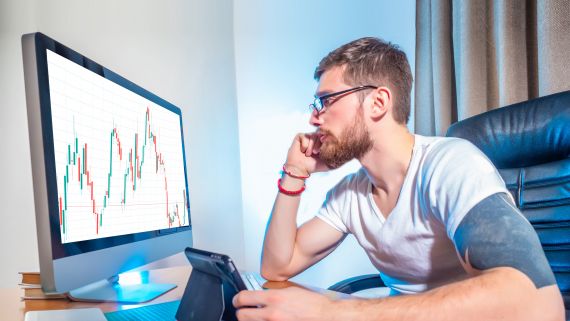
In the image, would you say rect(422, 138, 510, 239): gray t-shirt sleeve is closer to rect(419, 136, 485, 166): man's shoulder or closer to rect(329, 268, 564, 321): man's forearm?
rect(419, 136, 485, 166): man's shoulder

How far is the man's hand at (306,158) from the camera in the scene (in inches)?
49.0

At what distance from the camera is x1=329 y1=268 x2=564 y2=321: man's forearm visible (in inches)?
23.4

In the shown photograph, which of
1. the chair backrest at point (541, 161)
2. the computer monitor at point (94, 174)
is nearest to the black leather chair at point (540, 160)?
the chair backrest at point (541, 161)

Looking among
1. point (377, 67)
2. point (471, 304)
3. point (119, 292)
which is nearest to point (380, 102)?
point (377, 67)

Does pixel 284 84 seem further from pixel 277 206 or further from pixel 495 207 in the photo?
pixel 495 207

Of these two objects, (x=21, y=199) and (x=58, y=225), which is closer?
(x=58, y=225)

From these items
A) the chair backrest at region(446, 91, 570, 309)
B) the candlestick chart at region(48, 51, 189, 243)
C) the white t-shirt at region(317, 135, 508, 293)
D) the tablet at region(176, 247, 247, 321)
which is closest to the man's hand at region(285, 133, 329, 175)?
the white t-shirt at region(317, 135, 508, 293)

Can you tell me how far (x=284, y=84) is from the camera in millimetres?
2160

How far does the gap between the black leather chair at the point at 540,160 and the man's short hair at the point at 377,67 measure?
0.86 feet

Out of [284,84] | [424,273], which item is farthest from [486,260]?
[284,84]

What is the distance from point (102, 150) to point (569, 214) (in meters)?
1.11

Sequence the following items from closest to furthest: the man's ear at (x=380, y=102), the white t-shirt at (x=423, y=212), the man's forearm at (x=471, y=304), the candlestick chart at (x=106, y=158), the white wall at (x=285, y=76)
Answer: the man's forearm at (x=471, y=304) → the candlestick chart at (x=106, y=158) → the white t-shirt at (x=423, y=212) → the man's ear at (x=380, y=102) → the white wall at (x=285, y=76)

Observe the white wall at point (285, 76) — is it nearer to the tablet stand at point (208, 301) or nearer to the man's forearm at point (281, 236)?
the man's forearm at point (281, 236)

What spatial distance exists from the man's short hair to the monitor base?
673mm
